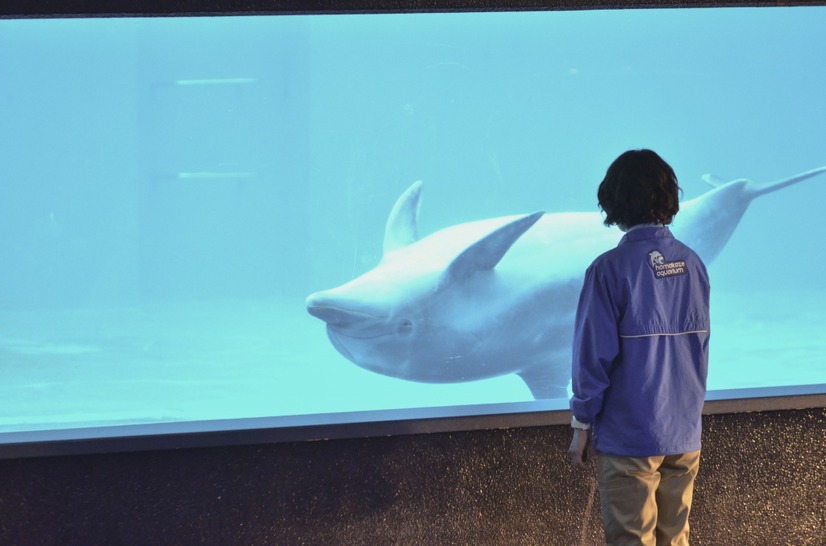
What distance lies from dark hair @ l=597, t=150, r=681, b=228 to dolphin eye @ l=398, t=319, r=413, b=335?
0.94 m

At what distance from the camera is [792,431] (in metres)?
2.79

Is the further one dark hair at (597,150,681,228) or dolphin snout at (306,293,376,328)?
dolphin snout at (306,293,376,328)

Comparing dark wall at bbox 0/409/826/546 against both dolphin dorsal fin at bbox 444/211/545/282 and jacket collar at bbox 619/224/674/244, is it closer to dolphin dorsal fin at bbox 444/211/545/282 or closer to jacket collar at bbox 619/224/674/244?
dolphin dorsal fin at bbox 444/211/545/282

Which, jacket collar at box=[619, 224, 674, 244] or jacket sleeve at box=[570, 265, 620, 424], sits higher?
jacket collar at box=[619, 224, 674, 244]

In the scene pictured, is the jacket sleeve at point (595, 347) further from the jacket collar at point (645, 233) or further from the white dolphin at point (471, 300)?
the white dolphin at point (471, 300)

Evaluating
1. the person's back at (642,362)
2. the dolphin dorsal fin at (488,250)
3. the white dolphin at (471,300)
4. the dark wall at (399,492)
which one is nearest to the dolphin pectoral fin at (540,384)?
the white dolphin at (471,300)

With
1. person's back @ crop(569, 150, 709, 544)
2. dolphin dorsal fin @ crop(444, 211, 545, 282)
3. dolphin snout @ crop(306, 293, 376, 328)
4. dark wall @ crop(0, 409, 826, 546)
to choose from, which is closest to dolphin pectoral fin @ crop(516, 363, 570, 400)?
dark wall @ crop(0, 409, 826, 546)

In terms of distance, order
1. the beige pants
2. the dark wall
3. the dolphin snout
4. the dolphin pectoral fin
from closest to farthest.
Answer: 1. the beige pants
2. the dark wall
3. the dolphin snout
4. the dolphin pectoral fin

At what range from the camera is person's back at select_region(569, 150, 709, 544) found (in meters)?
1.82

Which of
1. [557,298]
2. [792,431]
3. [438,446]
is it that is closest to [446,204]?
[557,298]

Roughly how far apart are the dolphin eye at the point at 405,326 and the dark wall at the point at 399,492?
0.33m

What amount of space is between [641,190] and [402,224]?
2.96 ft

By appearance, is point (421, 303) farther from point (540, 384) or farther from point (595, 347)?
point (595, 347)

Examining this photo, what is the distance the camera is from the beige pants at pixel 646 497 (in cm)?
181
